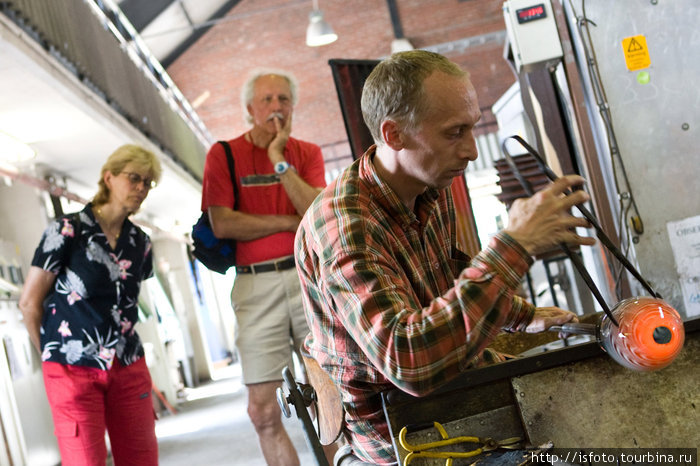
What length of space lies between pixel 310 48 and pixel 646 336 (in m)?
15.5

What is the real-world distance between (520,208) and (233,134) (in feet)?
49.8

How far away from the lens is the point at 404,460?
1396mm

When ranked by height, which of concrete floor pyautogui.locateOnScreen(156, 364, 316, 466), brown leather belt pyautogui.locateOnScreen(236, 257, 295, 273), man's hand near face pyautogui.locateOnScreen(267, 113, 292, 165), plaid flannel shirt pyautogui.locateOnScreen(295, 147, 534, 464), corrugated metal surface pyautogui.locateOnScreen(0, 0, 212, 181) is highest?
corrugated metal surface pyautogui.locateOnScreen(0, 0, 212, 181)

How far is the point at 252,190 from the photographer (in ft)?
10.2

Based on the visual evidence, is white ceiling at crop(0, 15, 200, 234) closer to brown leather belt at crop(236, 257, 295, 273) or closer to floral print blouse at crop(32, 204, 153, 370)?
floral print blouse at crop(32, 204, 153, 370)

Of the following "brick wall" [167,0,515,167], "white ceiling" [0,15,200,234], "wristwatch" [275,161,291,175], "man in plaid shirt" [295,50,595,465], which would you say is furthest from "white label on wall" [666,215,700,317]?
"brick wall" [167,0,515,167]

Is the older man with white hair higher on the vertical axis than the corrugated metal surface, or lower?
lower

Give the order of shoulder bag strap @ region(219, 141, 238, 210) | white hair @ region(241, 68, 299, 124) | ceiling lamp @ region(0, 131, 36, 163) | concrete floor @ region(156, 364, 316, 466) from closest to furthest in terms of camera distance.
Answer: shoulder bag strap @ region(219, 141, 238, 210) → white hair @ region(241, 68, 299, 124) → ceiling lamp @ region(0, 131, 36, 163) → concrete floor @ region(156, 364, 316, 466)

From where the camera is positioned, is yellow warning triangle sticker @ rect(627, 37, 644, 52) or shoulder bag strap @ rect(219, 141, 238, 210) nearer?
shoulder bag strap @ rect(219, 141, 238, 210)

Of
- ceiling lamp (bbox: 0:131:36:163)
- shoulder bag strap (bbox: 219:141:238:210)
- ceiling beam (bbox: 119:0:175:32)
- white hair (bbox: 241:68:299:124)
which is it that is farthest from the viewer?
ceiling beam (bbox: 119:0:175:32)

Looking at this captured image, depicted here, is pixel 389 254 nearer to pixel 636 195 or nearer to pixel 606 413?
pixel 606 413

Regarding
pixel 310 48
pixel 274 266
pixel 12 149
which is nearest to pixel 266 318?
pixel 274 266

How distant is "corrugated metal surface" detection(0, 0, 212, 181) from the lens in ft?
15.3

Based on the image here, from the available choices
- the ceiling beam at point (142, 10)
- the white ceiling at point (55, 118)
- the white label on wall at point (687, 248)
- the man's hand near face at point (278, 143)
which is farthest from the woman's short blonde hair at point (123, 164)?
the ceiling beam at point (142, 10)
